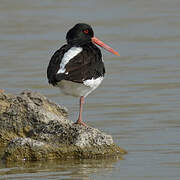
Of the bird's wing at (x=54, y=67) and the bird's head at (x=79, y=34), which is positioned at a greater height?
the bird's head at (x=79, y=34)

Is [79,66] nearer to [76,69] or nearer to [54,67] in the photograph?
[76,69]

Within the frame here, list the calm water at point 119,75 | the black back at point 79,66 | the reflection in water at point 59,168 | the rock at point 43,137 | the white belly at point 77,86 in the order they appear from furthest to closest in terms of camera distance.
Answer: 1. the white belly at point 77,86
2. the black back at point 79,66
3. the rock at point 43,137
4. the calm water at point 119,75
5. the reflection in water at point 59,168

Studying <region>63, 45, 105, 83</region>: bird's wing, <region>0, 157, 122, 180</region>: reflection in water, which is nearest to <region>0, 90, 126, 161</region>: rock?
<region>0, 157, 122, 180</region>: reflection in water

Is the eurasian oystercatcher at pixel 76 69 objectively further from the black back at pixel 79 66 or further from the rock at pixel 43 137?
the rock at pixel 43 137

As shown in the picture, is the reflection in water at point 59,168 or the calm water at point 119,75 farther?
the calm water at point 119,75

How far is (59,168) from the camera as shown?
26.3 ft

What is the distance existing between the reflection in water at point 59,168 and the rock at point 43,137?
0.42 feet

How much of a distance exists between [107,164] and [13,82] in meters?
5.49

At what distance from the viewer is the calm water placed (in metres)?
8.09

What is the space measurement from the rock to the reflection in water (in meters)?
0.13

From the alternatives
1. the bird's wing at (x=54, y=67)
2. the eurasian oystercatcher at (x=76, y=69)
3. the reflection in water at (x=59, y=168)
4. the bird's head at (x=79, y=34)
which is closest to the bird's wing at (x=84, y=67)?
the eurasian oystercatcher at (x=76, y=69)

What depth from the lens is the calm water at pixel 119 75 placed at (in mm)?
8086

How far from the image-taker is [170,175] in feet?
24.9

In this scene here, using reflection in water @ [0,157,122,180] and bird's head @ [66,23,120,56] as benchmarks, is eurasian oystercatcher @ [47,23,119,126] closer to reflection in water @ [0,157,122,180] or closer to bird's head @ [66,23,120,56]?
bird's head @ [66,23,120,56]
